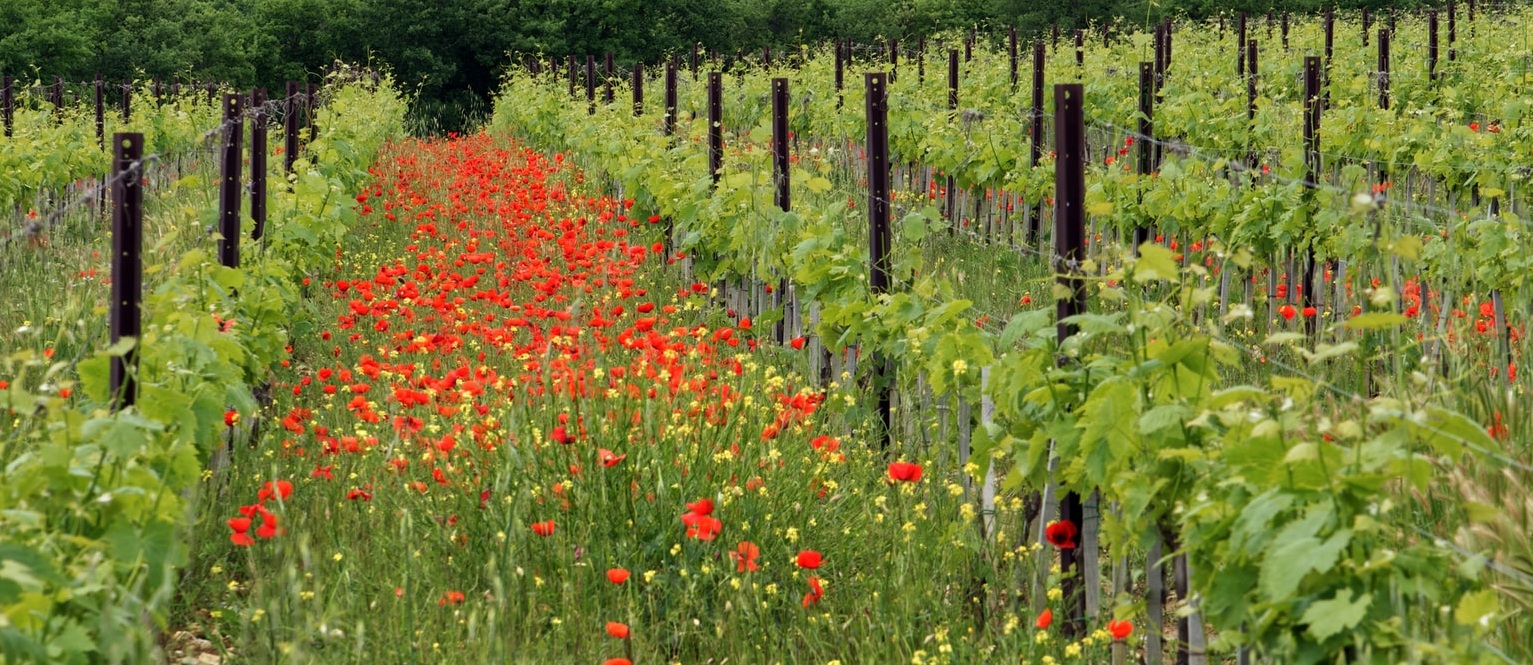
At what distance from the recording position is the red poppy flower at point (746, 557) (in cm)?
346

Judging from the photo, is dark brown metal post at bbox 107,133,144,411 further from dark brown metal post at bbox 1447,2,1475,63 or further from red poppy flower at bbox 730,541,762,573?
dark brown metal post at bbox 1447,2,1475,63

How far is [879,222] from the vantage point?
555 cm

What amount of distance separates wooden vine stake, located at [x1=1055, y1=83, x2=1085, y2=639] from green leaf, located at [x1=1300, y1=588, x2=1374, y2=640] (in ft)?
4.66

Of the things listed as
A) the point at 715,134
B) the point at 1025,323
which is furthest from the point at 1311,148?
the point at 1025,323

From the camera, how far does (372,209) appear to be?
11.7 m

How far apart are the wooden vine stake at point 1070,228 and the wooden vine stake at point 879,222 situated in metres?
1.20

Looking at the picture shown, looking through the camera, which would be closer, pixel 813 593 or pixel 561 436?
pixel 813 593

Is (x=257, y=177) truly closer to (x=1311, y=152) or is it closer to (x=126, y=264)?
(x=126, y=264)

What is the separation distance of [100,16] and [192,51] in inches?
93.7

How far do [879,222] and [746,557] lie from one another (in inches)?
89.1

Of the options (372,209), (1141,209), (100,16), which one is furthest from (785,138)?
(100,16)

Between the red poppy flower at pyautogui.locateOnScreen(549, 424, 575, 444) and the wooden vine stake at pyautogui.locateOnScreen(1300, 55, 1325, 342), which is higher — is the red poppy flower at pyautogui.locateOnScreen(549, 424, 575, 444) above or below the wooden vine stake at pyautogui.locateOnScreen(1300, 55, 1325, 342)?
below

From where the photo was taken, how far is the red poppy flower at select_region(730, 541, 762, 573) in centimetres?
346

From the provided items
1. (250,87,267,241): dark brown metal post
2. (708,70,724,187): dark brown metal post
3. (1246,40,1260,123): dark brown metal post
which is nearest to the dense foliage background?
(1246,40,1260,123): dark brown metal post
